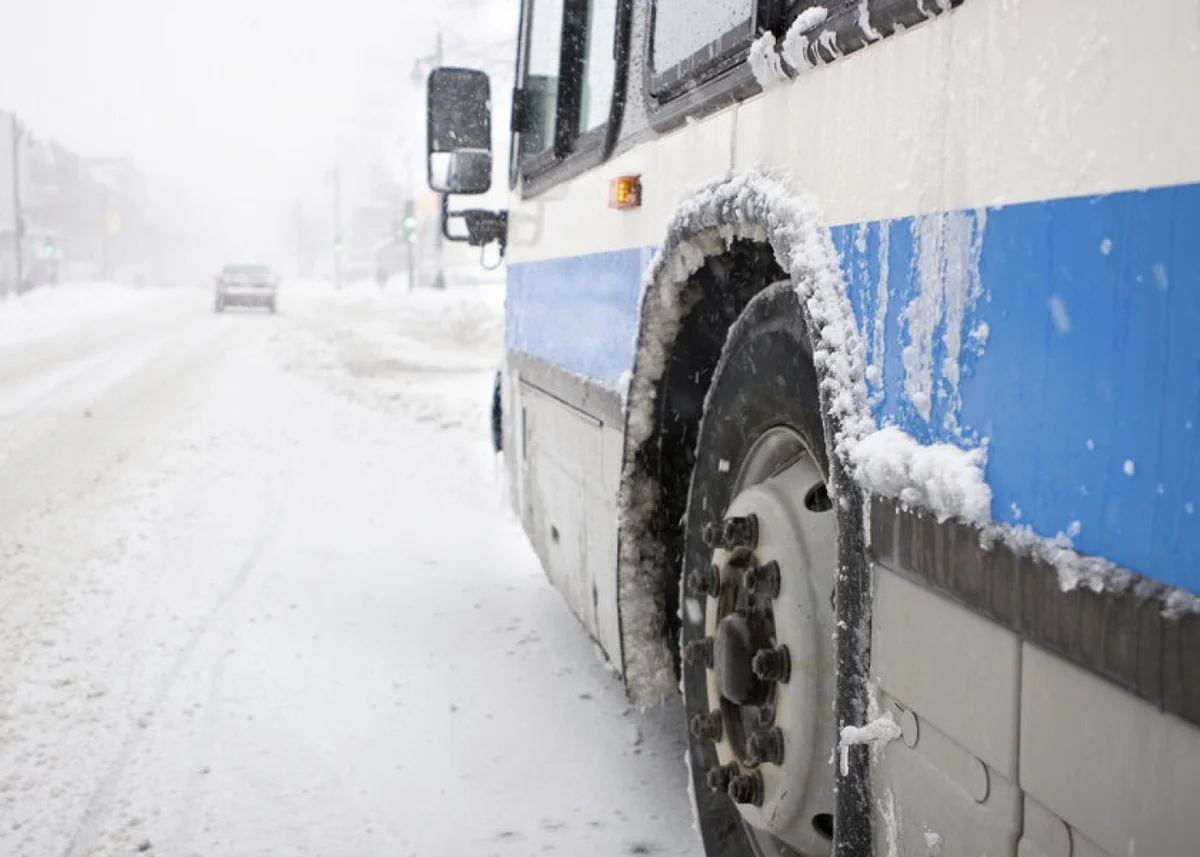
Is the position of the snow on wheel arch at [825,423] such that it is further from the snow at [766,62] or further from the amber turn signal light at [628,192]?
the amber turn signal light at [628,192]

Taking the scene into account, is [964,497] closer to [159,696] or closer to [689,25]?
[689,25]

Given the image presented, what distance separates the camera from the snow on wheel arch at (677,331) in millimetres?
1759

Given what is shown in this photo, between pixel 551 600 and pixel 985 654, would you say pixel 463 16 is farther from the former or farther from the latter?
pixel 985 654

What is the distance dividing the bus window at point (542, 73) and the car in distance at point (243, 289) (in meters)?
34.1

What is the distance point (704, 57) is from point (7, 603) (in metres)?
4.05

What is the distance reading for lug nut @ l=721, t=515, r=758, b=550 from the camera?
230cm

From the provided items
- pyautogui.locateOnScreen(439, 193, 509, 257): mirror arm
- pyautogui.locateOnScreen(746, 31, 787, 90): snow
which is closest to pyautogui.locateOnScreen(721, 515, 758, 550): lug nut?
pyautogui.locateOnScreen(746, 31, 787, 90): snow

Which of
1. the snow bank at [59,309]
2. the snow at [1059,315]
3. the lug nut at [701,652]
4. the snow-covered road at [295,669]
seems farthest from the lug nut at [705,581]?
the snow bank at [59,309]

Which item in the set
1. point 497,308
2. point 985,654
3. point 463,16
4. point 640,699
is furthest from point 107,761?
point 463,16

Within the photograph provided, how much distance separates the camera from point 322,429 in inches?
426

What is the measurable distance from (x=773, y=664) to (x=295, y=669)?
274 centimetres

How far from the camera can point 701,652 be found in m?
→ 2.55

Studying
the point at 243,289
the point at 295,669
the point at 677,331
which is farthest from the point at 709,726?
the point at 243,289

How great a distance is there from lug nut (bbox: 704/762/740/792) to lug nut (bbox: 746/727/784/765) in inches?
7.1
